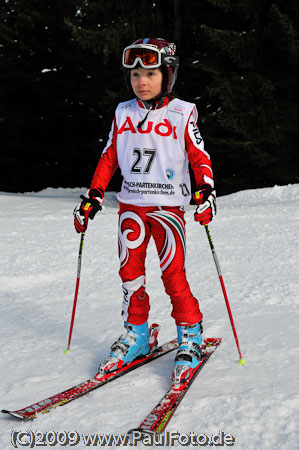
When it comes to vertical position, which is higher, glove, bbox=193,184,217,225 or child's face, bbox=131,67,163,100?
child's face, bbox=131,67,163,100

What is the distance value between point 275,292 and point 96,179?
2.20 metres

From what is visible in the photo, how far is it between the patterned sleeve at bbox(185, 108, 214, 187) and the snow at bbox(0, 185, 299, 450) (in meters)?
1.20

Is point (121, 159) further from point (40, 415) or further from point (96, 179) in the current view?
point (40, 415)

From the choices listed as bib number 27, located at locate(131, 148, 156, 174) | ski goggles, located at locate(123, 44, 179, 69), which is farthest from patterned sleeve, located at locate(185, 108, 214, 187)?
ski goggles, located at locate(123, 44, 179, 69)

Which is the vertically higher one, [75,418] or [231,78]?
[231,78]

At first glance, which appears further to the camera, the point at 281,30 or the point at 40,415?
the point at 281,30

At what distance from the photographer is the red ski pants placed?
316 centimetres

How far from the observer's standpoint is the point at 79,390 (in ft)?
9.42

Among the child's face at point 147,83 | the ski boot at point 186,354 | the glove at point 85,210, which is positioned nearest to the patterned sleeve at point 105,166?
the glove at point 85,210

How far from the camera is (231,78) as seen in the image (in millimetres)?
13320

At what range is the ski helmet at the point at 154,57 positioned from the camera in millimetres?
3072

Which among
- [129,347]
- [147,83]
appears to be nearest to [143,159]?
[147,83]

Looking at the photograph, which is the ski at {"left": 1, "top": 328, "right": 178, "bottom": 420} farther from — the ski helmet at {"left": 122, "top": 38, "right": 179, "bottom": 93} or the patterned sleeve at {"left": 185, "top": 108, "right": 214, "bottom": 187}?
the ski helmet at {"left": 122, "top": 38, "right": 179, "bottom": 93}

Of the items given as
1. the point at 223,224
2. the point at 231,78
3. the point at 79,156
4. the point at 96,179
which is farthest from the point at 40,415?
the point at 79,156
